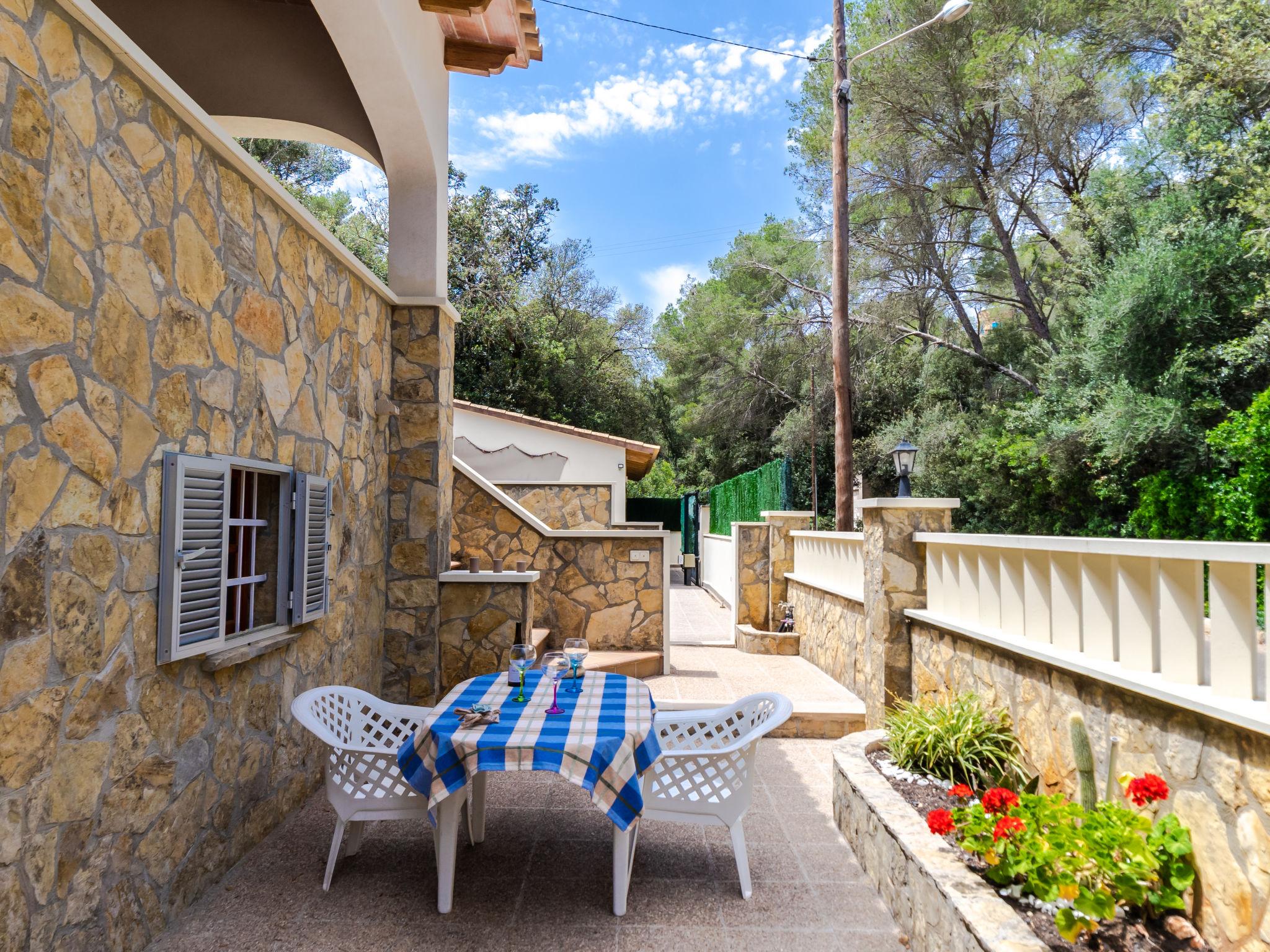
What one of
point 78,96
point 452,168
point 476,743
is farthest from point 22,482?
point 452,168

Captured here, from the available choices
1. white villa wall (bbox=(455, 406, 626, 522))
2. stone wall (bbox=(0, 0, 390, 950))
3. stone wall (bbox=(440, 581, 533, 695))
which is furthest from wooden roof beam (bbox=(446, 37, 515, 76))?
white villa wall (bbox=(455, 406, 626, 522))

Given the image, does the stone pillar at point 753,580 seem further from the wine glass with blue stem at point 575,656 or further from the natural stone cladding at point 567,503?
the wine glass with blue stem at point 575,656

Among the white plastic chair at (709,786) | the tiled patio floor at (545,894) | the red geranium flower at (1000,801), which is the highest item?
the red geranium flower at (1000,801)

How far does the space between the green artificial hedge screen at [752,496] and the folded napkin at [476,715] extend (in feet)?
26.3

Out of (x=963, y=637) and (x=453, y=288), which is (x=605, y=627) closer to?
(x=963, y=637)

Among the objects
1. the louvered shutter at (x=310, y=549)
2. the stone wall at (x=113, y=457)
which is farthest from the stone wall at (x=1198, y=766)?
the louvered shutter at (x=310, y=549)

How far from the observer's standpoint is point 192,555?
3098mm

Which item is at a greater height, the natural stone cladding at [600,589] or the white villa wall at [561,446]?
the white villa wall at [561,446]

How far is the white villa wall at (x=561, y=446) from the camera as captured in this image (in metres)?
14.3

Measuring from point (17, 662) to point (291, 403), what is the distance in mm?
2121

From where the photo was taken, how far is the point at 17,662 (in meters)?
2.24

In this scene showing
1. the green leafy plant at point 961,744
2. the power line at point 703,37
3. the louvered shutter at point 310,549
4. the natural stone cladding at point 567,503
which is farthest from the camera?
the natural stone cladding at point 567,503

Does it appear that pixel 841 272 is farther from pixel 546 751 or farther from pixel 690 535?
pixel 690 535

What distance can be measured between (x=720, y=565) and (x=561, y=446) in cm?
387
